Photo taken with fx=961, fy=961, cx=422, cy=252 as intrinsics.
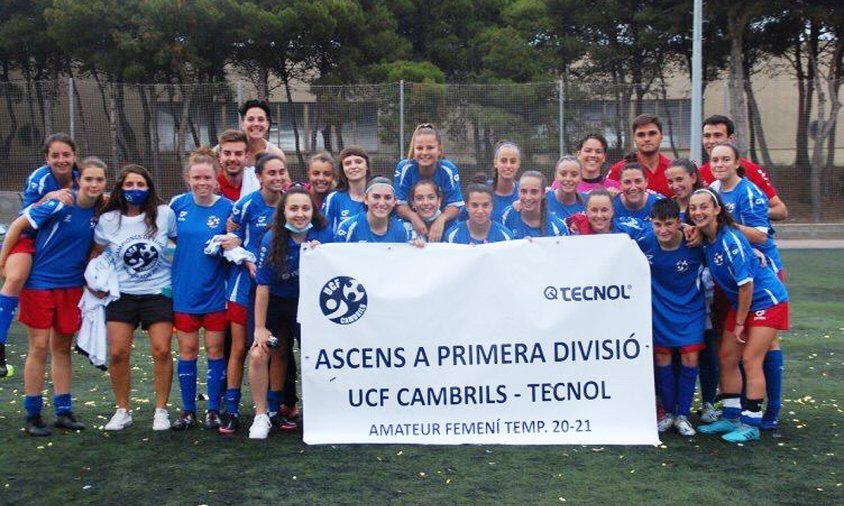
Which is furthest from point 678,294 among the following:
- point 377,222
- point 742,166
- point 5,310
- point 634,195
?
point 5,310

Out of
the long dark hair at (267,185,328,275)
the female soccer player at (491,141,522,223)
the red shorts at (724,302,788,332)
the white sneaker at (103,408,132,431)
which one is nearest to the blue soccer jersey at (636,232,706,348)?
the red shorts at (724,302,788,332)

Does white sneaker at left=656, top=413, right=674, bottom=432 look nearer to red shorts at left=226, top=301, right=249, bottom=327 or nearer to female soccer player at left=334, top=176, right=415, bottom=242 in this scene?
female soccer player at left=334, top=176, right=415, bottom=242

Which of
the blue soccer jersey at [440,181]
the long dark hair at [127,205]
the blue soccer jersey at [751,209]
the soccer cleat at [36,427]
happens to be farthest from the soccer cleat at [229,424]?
the blue soccer jersey at [751,209]

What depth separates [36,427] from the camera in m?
5.65

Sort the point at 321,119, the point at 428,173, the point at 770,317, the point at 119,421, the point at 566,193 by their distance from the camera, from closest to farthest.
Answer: the point at 770,317, the point at 119,421, the point at 566,193, the point at 428,173, the point at 321,119

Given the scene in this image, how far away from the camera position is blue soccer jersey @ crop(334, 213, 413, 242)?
5625mm

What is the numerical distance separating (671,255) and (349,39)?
17.6m

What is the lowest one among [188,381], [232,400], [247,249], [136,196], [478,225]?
[232,400]

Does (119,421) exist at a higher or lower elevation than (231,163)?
lower

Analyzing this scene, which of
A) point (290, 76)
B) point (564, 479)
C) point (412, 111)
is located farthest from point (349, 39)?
point (564, 479)

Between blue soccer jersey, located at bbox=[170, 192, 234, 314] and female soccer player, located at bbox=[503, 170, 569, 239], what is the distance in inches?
69.2

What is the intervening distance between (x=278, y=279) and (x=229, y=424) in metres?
0.92

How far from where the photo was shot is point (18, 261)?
5594 millimetres

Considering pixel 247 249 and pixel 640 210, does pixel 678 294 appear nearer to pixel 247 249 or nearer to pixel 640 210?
pixel 640 210
